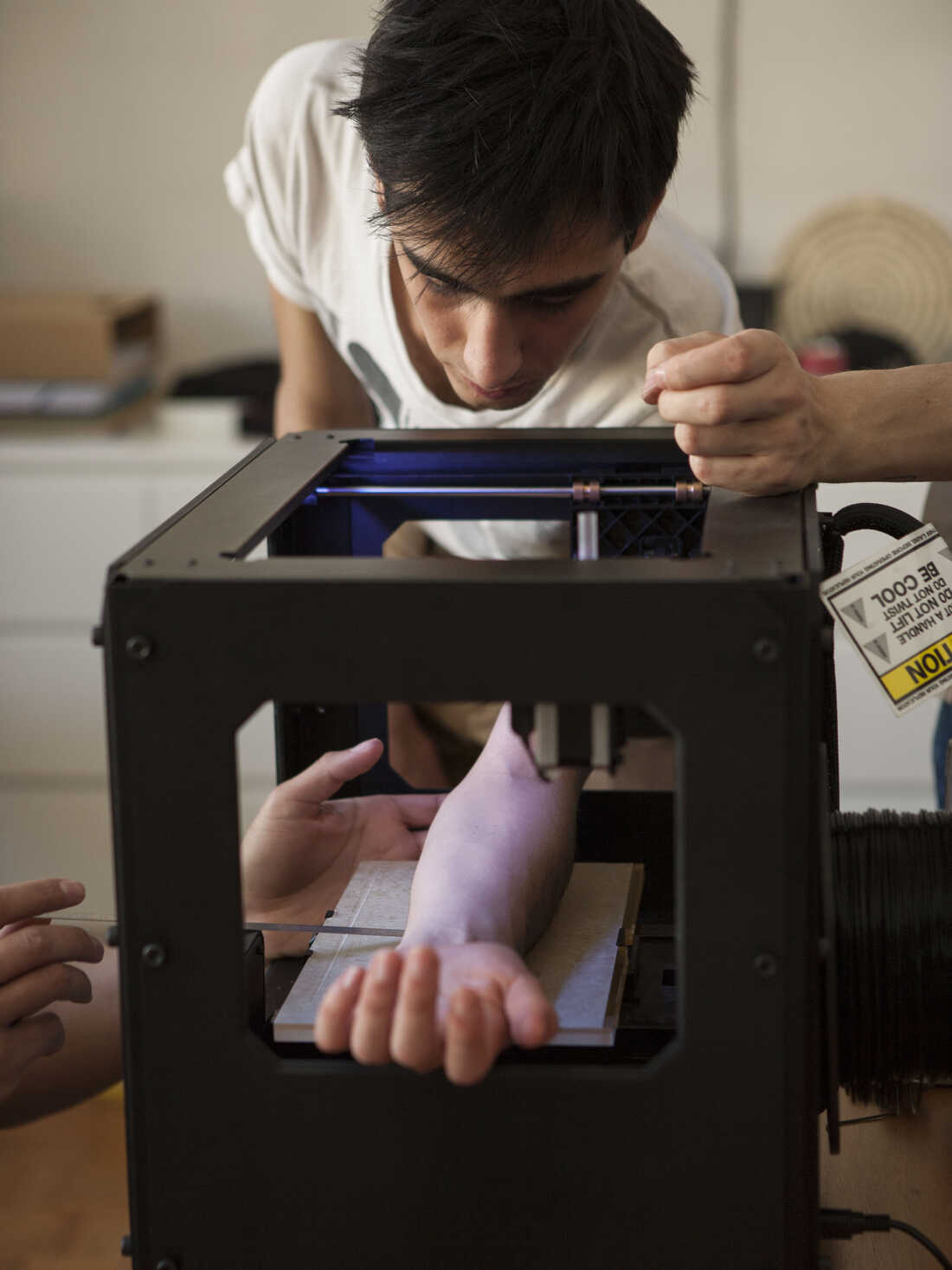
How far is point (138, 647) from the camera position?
50 centimetres

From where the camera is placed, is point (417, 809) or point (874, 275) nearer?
point (417, 809)

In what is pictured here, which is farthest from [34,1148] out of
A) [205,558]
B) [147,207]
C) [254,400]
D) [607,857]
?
[147,207]

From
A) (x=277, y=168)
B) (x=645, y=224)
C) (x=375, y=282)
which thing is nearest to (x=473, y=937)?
(x=645, y=224)

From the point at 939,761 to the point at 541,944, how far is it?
49 centimetres

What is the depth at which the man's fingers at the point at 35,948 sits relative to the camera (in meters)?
0.68

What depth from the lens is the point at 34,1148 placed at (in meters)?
1.51

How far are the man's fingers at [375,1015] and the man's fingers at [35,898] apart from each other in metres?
0.27

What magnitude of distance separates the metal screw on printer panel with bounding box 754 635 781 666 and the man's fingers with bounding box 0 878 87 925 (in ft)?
1.34

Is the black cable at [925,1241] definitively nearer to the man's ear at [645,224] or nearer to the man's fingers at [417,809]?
the man's fingers at [417,809]

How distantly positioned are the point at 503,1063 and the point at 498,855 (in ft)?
0.47

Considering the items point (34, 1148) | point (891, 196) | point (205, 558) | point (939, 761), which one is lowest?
point (34, 1148)

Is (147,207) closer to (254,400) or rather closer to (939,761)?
(254,400)

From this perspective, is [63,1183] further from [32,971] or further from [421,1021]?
[421,1021]

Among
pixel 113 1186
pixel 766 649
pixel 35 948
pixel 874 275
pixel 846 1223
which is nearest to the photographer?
pixel 766 649
